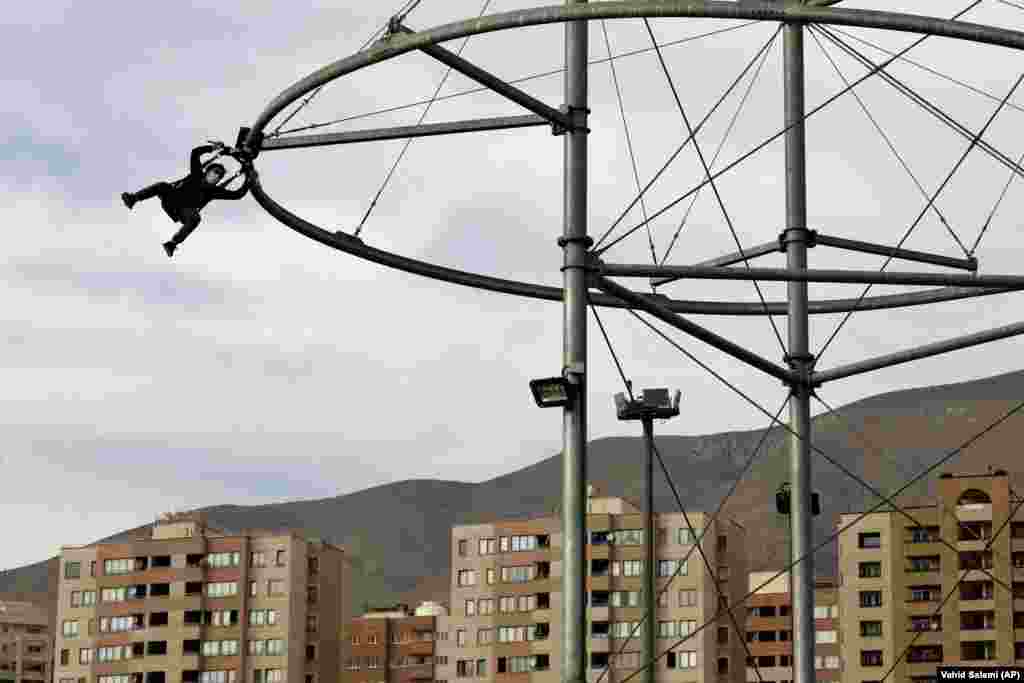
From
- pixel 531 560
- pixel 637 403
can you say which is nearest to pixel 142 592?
pixel 531 560

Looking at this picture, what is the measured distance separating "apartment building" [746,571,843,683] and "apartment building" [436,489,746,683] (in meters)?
18.8

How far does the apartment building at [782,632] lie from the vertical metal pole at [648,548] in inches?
5137

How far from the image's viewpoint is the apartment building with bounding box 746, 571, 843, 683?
166m

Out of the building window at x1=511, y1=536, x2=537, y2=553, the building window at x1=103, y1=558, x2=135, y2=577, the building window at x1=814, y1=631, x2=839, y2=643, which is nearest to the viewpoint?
the building window at x1=511, y1=536, x2=537, y2=553

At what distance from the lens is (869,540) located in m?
148

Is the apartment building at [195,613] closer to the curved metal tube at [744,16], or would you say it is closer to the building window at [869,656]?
the building window at [869,656]

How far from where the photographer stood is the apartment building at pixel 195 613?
150 meters

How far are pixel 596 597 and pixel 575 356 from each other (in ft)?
379

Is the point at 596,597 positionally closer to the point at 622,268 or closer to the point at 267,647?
the point at 267,647

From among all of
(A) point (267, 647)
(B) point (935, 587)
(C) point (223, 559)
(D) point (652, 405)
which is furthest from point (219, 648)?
(D) point (652, 405)

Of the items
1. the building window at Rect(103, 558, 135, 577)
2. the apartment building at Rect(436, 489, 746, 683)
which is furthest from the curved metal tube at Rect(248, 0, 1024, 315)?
the building window at Rect(103, 558, 135, 577)

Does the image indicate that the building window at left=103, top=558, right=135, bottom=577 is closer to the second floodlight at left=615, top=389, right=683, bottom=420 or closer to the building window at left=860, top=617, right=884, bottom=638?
the building window at left=860, top=617, right=884, bottom=638

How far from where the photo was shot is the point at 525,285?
92.8 feet

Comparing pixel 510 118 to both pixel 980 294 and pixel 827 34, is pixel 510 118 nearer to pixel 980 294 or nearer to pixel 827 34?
pixel 827 34
